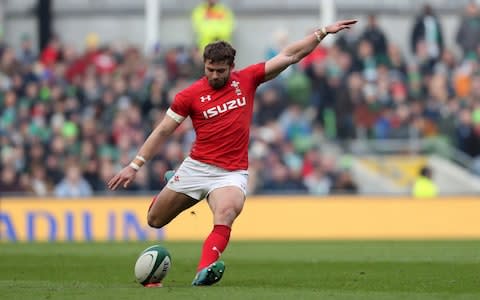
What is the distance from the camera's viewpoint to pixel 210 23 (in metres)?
28.5

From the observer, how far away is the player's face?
12.2 m

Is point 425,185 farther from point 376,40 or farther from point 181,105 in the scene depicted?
point 181,105

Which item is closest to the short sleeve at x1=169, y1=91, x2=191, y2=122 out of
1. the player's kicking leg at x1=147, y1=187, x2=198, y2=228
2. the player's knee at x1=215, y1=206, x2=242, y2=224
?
the player's kicking leg at x1=147, y1=187, x2=198, y2=228

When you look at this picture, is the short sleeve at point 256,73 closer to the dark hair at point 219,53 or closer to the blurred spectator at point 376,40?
the dark hair at point 219,53

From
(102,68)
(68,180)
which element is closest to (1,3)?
(102,68)

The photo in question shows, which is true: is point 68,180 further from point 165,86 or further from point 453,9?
point 453,9

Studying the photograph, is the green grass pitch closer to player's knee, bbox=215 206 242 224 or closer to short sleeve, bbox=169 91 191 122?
player's knee, bbox=215 206 242 224

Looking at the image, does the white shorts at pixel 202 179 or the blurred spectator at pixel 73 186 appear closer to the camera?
the white shorts at pixel 202 179

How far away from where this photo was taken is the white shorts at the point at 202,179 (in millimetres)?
12422

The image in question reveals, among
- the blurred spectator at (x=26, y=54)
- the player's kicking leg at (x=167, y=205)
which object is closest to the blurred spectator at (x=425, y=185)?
the blurred spectator at (x=26, y=54)

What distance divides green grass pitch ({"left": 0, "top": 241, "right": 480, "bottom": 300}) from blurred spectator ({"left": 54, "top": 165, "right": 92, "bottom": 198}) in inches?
171

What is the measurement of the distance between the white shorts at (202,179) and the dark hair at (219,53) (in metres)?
1.05

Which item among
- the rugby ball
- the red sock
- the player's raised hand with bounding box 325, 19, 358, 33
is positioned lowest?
the rugby ball

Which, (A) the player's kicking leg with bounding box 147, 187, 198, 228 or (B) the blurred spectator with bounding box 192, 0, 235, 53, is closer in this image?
(A) the player's kicking leg with bounding box 147, 187, 198, 228
